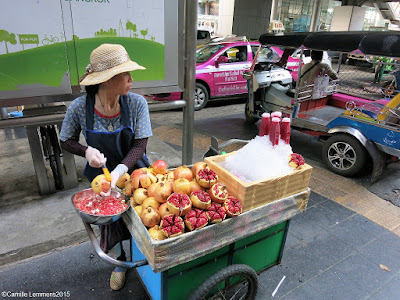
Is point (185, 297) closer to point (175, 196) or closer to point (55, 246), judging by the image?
point (175, 196)

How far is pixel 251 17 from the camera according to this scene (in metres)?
17.7

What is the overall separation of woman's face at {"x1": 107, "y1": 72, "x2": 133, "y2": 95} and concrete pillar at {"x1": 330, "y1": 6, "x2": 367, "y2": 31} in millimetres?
25286

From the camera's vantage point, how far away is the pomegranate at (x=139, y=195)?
192 cm

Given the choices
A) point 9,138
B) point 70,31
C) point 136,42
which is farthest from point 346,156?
point 9,138

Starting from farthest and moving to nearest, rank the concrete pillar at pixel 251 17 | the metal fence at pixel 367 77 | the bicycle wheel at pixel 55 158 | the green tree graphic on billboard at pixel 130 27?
the concrete pillar at pixel 251 17 < the metal fence at pixel 367 77 < the bicycle wheel at pixel 55 158 < the green tree graphic on billboard at pixel 130 27

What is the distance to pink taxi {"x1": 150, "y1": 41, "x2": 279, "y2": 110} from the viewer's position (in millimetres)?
7906

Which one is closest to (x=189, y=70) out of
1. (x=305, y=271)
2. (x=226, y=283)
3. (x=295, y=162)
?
(x=295, y=162)

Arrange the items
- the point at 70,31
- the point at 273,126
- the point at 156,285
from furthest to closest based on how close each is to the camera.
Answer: the point at 70,31, the point at 273,126, the point at 156,285

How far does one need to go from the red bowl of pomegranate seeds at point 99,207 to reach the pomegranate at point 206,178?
503 millimetres

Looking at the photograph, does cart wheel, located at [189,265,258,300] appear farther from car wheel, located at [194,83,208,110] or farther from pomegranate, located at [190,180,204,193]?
car wheel, located at [194,83,208,110]

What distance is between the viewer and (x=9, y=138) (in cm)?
579

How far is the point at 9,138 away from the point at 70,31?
3.97m

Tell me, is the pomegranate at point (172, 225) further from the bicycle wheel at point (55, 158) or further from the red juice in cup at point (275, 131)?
the bicycle wheel at point (55, 158)

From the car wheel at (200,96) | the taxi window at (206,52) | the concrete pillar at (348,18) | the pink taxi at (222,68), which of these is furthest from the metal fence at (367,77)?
the concrete pillar at (348,18)
